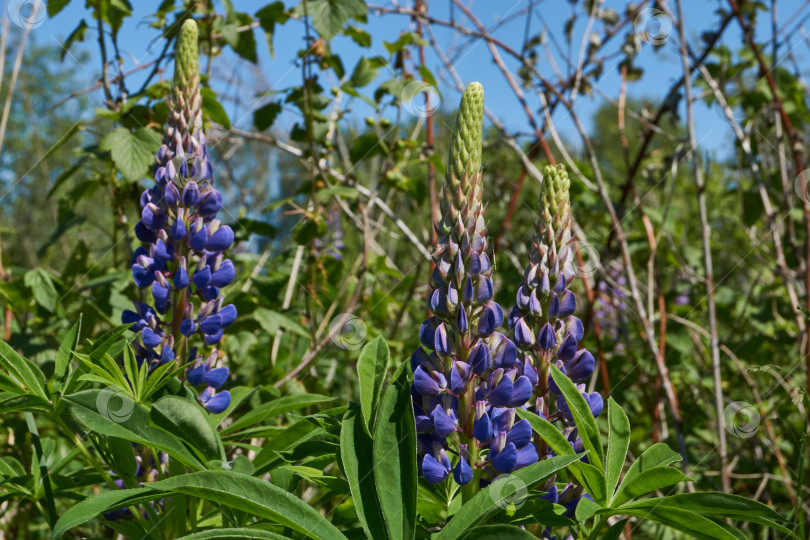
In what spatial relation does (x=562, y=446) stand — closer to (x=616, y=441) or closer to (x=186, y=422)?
(x=616, y=441)

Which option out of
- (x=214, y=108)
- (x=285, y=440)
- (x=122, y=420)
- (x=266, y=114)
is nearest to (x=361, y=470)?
(x=285, y=440)

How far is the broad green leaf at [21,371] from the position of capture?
1.22m

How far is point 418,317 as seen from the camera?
446 centimetres

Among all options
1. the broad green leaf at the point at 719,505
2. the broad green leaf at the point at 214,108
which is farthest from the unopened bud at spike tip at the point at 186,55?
the broad green leaf at the point at 719,505

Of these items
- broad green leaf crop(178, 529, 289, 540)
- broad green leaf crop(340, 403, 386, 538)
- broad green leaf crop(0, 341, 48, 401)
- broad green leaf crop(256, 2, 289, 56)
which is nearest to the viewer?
broad green leaf crop(178, 529, 289, 540)

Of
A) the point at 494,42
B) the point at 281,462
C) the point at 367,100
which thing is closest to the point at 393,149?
the point at 367,100

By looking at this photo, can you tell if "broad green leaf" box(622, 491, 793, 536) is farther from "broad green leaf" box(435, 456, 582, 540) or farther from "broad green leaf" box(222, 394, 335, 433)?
"broad green leaf" box(222, 394, 335, 433)

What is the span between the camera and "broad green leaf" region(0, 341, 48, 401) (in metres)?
1.22

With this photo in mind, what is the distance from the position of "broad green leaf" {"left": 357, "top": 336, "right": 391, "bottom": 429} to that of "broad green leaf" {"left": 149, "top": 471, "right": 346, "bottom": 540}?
6.8 inches

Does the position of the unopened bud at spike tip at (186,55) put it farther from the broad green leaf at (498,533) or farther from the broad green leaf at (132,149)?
the broad green leaf at (498,533)

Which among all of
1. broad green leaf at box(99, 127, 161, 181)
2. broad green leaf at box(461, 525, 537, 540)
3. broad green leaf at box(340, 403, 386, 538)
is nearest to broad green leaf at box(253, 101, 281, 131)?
broad green leaf at box(99, 127, 161, 181)

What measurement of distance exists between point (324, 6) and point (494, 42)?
2.87 ft

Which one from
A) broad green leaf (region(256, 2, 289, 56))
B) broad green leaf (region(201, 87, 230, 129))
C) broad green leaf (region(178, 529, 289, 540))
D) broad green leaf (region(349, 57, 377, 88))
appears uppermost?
broad green leaf (region(256, 2, 289, 56))

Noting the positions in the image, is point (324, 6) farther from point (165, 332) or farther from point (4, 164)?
point (4, 164)
